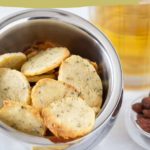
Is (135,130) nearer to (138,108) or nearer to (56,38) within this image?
(138,108)

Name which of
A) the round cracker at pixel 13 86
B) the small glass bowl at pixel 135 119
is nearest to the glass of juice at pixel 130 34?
the small glass bowl at pixel 135 119

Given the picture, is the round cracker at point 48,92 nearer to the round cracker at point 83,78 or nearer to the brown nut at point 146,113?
the round cracker at point 83,78

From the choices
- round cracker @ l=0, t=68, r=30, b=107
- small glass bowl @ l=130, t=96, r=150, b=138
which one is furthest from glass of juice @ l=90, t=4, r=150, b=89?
round cracker @ l=0, t=68, r=30, b=107

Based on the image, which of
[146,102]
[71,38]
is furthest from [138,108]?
[71,38]

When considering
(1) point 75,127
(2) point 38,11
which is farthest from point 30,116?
(2) point 38,11

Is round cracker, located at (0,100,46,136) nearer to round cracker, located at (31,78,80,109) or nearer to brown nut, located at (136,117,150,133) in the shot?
round cracker, located at (31,78,80,109)

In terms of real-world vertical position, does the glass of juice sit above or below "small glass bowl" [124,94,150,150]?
above

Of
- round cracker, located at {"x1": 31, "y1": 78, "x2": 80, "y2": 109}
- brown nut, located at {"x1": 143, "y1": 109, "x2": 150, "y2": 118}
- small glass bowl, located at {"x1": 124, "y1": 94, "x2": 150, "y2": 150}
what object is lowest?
small glass bowl, located at {"x1": 124, "y1": 94, "x2": 150, "y2": 150}
